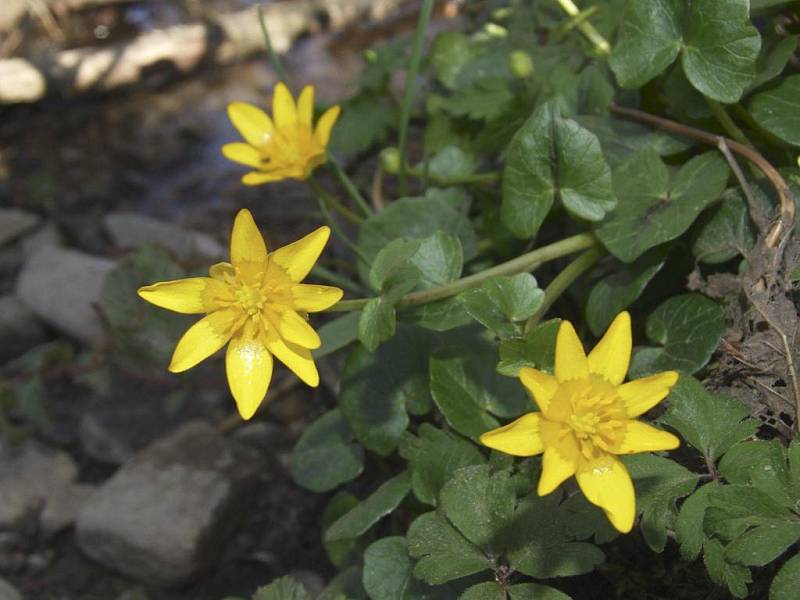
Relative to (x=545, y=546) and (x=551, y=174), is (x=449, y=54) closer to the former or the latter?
(x=551, y=174)

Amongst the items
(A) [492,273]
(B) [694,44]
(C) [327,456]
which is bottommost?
(C) [327,456]

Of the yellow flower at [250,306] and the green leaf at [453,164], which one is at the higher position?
the yellow flower at [250,306]

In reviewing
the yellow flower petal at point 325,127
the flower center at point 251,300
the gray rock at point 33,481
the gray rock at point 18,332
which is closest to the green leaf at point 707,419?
the flower center at point 251,300

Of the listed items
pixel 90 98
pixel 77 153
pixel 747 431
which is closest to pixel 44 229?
pixel 77 153

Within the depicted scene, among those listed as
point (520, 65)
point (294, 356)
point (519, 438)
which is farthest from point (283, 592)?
point (520, 65)

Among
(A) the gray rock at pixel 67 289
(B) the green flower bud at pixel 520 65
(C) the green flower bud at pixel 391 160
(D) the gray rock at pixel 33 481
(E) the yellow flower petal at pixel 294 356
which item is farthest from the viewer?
(A) the gray rock at pixel 67 289

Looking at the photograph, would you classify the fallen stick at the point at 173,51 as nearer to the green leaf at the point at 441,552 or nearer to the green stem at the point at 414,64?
the green stem at the point at 414,64

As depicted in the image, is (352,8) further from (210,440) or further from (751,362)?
(751,362)
